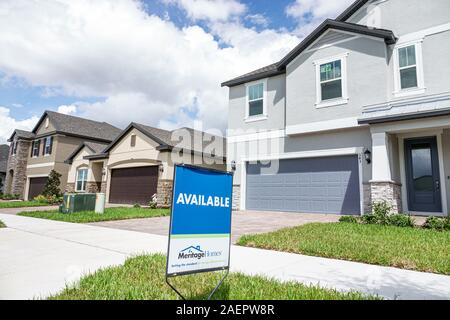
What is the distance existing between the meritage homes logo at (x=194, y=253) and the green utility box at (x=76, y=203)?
12.8 meters

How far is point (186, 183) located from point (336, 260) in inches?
151

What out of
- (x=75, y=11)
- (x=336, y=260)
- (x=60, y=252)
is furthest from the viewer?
(x=75, y=11)

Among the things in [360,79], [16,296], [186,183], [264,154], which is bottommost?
[16,296]

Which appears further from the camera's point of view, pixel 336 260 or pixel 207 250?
pixel 336 260

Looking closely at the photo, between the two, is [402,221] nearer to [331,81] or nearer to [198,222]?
[331,81]

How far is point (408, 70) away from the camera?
11.6 m

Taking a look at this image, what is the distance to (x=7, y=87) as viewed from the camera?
48.3ft

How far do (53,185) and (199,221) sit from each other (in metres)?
25.9

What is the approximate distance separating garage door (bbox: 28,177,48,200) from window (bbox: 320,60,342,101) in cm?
2654

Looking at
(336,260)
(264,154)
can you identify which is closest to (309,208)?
(264,154)

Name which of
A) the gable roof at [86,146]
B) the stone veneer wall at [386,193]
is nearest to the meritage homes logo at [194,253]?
the stone veneer wall at [386,193]

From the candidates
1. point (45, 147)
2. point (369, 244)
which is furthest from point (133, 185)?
point (369, 244)

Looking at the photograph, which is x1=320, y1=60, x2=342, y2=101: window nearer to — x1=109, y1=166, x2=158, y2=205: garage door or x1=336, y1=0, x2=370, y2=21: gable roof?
x1=336, y1=0, x2=370, y2=21: gable roof
